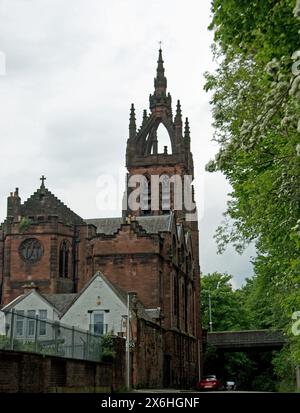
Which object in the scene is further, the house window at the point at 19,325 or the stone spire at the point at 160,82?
the stone spire at the point at 160,82

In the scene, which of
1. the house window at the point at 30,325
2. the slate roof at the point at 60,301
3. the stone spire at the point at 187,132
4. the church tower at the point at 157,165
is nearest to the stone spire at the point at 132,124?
the church tower at the point at 157,165

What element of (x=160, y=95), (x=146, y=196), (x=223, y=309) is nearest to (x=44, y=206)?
(x=146, y=196)

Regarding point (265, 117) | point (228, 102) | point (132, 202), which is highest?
point (132, 202)

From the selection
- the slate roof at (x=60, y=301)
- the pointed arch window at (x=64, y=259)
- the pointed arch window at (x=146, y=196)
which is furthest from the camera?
the pointed arch window at (x=146, y=196)

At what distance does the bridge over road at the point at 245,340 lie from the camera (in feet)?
231

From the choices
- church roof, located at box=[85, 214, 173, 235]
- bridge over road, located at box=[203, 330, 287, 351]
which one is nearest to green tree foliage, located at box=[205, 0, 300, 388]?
church roof, located at box=[85, 214, 173, 235]

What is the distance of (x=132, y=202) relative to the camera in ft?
245

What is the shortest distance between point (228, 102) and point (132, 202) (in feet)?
163

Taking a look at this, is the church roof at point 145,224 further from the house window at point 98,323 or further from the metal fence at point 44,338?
the metal fence at point 44,338

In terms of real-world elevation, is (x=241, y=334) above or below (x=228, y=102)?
below

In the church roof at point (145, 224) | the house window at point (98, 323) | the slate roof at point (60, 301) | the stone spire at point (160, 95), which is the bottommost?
the house window at point (98, 323)

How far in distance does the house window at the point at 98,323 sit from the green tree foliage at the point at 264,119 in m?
15.1

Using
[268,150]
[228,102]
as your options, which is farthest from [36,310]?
[268,150]

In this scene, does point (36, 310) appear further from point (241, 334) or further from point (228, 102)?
point (241, 334)
